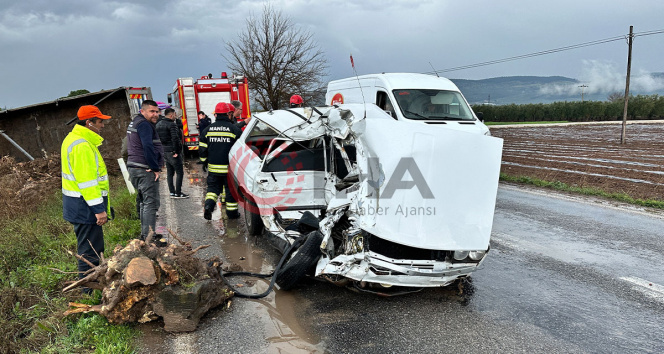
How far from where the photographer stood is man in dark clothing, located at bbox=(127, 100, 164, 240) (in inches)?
214

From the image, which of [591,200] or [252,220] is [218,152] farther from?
[591,200]

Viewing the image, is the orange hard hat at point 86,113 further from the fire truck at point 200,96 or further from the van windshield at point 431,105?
the fire truck at point 200,96

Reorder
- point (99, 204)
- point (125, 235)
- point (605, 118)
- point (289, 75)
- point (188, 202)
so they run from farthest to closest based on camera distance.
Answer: point (605, 118) → point (289, 75) → point (188, 202) → point (125, 235) → point (99, 204)

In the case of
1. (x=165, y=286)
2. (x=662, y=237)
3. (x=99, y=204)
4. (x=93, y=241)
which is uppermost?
(x=99, y=204)

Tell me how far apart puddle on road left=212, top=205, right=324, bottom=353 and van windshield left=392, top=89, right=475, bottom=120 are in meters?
4.82

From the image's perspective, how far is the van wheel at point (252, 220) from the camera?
5831 millimetres

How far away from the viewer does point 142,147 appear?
546 centimetres

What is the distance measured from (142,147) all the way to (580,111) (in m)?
59.3

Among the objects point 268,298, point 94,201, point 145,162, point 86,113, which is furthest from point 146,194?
point 268,298

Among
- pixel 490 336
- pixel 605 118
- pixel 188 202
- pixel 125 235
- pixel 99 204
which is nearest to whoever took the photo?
pixel 490 336

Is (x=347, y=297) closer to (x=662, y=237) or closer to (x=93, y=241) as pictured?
(x=93, y=241)

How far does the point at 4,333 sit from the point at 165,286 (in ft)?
4.50

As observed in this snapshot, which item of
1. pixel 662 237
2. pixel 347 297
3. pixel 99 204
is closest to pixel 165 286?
pixel 99 204

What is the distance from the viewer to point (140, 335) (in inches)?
134
